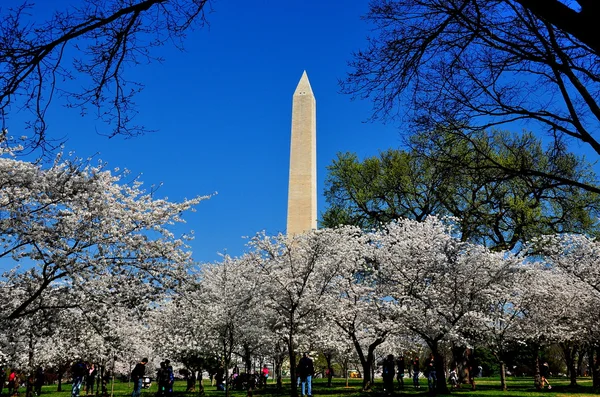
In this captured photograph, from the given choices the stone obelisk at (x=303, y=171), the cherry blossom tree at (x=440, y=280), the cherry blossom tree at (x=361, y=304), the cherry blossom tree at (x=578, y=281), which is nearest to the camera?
the cherry blossom tree at (x=440, y=280)

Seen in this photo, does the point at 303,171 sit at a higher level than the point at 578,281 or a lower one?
higher

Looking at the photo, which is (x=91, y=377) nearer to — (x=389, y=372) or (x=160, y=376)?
(x=160, y=376)

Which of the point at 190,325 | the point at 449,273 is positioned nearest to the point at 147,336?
the point at 190,325

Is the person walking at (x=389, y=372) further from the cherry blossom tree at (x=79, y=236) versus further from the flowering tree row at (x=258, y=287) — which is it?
the cherry blossom tree at (x=79, y=236)

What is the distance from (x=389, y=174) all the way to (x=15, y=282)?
839 inches

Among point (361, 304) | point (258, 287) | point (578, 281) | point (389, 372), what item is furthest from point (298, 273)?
point (578, 281)

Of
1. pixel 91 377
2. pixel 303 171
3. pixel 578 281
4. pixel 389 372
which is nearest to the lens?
pixel 389 372

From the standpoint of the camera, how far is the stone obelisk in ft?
99.7

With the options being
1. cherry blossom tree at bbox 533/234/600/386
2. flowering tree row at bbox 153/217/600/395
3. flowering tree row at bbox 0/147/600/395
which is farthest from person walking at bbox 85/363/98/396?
cherry blossom tree at bbox 533/234/600/386

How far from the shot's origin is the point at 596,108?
5.76 metres

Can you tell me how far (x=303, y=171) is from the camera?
30500 mm

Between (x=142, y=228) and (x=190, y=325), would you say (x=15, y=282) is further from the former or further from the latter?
(x=190, y=325)

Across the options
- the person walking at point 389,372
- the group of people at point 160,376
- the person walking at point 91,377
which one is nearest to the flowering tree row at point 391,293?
the person walking at point 389,372

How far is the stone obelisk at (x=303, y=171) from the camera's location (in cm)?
3038
